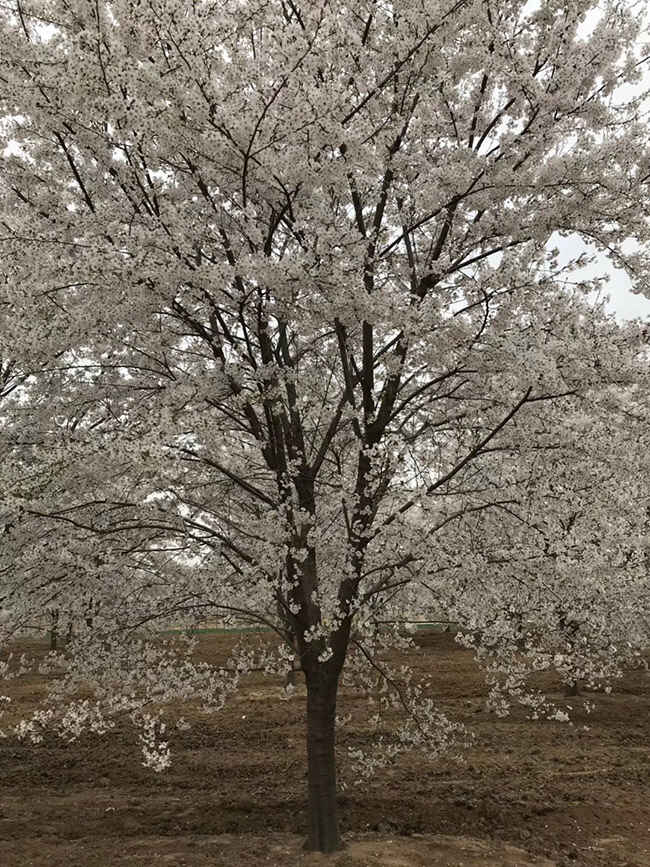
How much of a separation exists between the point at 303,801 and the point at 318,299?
6.68 metres

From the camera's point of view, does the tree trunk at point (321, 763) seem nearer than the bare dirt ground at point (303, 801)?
Yes

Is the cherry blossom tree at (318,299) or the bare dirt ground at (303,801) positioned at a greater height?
the cherry blossom tree at (318,299)

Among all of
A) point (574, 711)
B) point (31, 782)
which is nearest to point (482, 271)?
point (31, 782)

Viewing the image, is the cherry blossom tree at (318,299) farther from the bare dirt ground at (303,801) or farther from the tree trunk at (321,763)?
the bare dirt ground at (303,801)

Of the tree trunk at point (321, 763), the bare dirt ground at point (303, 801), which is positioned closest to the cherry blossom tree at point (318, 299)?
the tree trunk at point (321, 763)

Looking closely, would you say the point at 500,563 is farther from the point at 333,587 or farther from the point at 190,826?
the point at 190,826

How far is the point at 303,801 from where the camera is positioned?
8.93 m

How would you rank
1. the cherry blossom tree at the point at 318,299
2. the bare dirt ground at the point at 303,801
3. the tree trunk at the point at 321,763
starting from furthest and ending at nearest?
1. the bare dirt ground at the point at 303,801
2. the tree trunk at the point at 321,763
3. the cherry blossom tree at the point at 318,299

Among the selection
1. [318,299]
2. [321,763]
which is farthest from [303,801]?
[318,299]

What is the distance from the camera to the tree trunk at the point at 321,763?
23.4 ft

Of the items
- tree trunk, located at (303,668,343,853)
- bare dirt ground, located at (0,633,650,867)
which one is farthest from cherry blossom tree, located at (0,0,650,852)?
bare dirt ground, located at (0,633,650,867)

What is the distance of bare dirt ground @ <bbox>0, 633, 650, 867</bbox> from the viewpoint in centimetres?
730

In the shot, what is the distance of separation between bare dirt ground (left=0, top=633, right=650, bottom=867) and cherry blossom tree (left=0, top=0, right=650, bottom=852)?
1.25 metres

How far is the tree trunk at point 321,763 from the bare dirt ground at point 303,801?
0.23m
